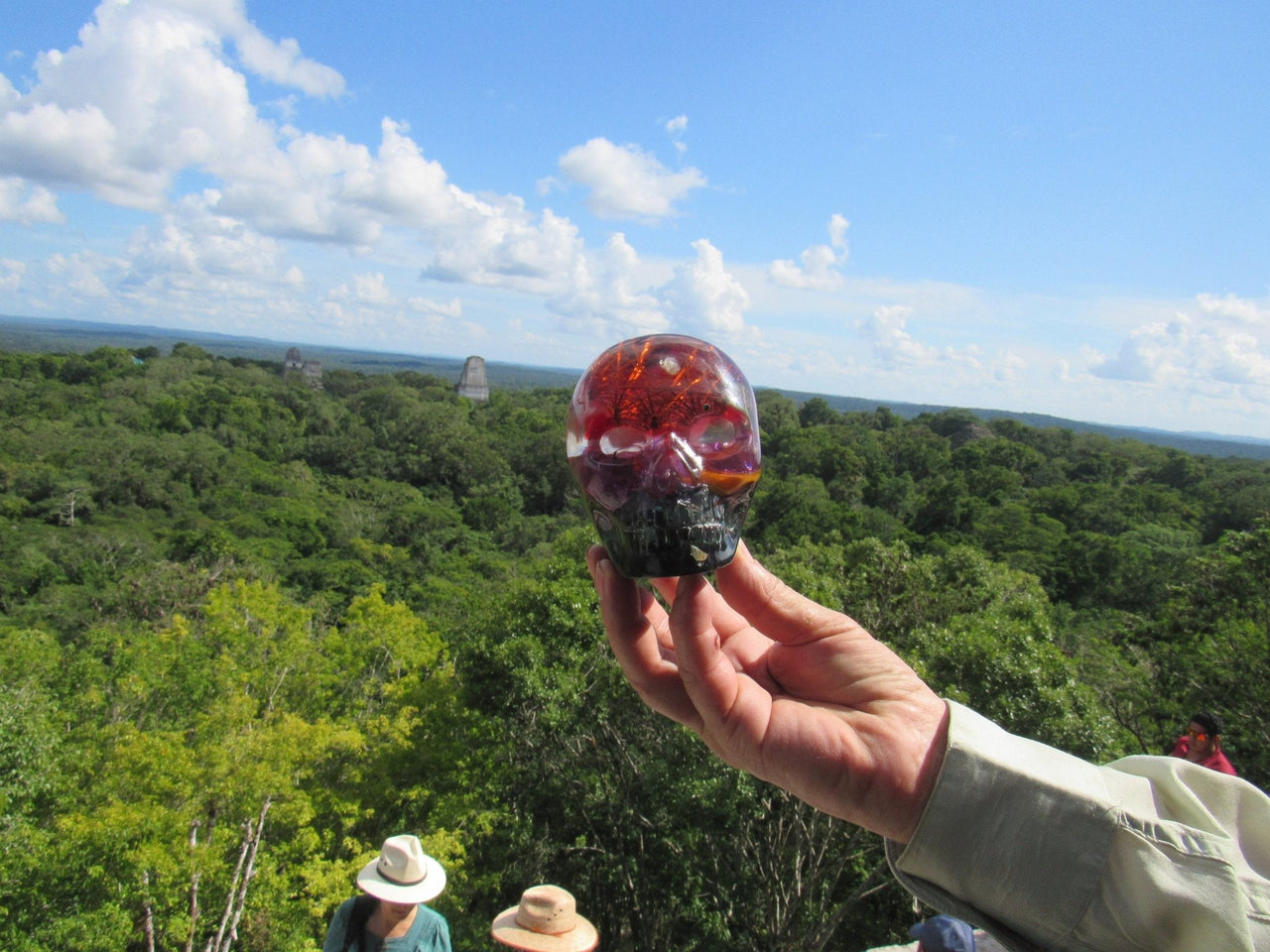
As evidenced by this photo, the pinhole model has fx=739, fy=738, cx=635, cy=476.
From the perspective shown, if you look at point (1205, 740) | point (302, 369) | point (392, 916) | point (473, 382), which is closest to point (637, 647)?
point (392, 916)

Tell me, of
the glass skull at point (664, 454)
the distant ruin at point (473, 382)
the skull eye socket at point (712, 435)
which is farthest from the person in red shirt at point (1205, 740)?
the distant ruin at point (473, 382)

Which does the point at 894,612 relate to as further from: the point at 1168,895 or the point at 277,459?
the point at 277,459

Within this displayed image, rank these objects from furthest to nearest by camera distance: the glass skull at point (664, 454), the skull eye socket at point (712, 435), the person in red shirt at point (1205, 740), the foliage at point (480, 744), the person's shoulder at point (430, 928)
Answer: the foliage at point (480, 744)
the person in red shirt at point (1205, 740)
the person's shoulder at point (430, 928)
the skull eye socket at point (712, 435)
the glass skull at point (664, 454)

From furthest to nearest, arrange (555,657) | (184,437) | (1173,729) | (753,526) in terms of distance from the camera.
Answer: (184,437), (753,526), (1173,729), (555,657)

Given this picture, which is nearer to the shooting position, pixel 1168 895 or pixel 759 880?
pixel 1168 895

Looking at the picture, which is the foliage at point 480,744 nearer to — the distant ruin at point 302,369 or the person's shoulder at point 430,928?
the person's shoulder at point 430,928

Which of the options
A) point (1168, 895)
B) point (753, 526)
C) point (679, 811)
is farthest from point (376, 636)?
point (753, 526)

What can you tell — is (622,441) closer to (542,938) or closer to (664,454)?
(664,454)
